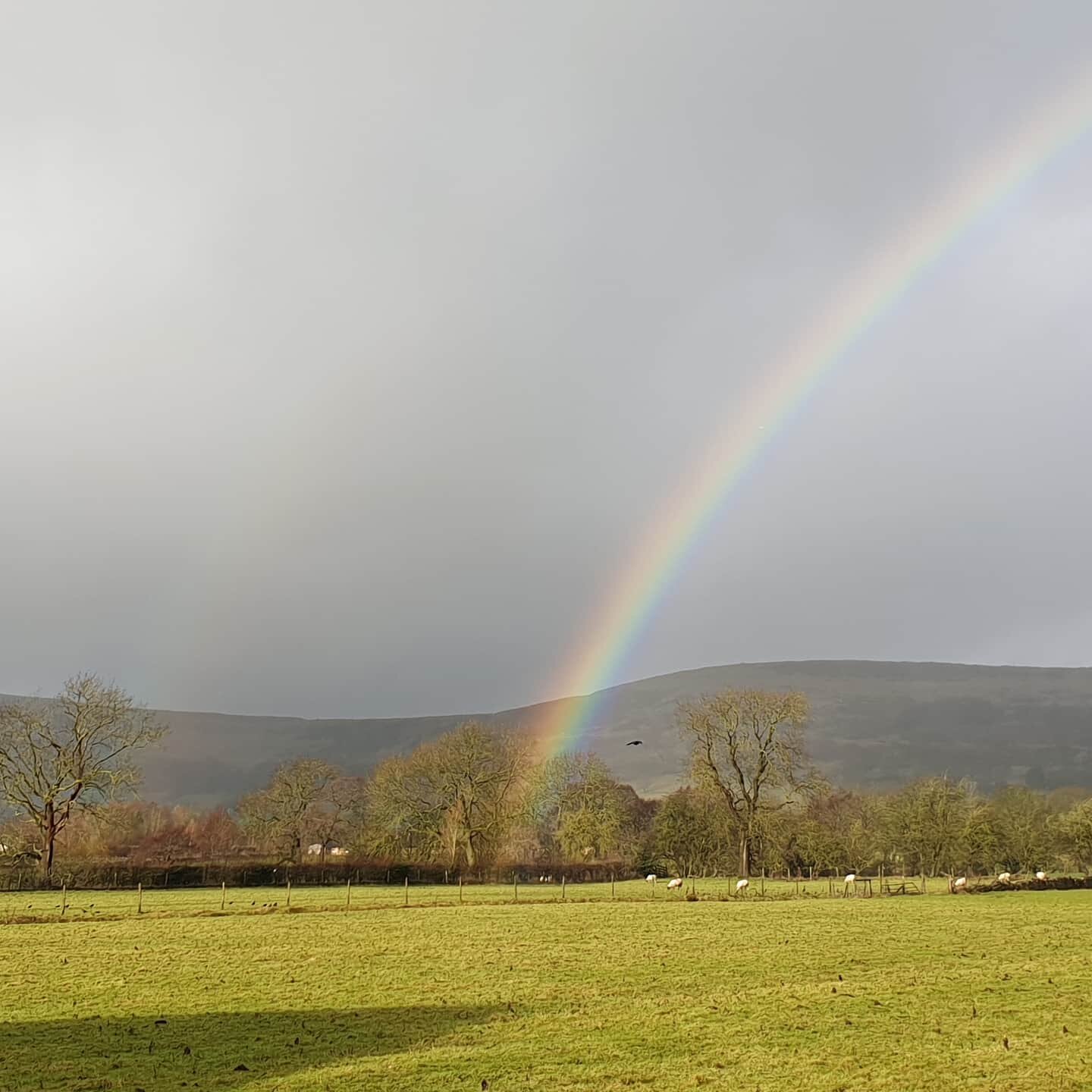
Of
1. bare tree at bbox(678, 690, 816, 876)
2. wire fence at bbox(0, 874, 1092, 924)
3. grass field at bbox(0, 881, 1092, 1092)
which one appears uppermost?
bare tree at bbox(678, 690, 816, 876)

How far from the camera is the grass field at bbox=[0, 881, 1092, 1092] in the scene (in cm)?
1349

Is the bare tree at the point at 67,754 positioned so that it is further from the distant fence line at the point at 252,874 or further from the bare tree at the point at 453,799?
the bare tree at the point at 453,799

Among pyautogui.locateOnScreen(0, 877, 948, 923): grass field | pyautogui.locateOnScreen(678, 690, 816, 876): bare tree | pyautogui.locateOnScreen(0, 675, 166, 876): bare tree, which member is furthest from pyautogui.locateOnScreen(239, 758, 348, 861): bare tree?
pyautogui.locateOnScreen(678, 690, 816, 876): bare tree

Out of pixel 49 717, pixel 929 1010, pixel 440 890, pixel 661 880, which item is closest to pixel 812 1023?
pixel 929 1010

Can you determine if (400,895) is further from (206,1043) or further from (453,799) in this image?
(206,1043)

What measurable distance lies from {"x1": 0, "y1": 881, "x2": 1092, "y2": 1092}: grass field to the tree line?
42.3 meters

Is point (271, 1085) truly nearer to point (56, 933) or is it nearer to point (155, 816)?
point (56, 933)

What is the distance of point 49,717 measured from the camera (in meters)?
81.2

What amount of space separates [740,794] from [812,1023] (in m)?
72.7

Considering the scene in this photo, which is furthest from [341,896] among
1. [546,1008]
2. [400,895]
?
[546,1008]

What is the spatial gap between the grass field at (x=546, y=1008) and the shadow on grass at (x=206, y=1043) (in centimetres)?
6

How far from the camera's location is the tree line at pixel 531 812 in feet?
246

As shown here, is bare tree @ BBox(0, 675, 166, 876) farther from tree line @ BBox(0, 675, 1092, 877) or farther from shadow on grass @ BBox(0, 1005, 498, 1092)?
shadow on grass @ BBox(0, 1005, 498, 1092)

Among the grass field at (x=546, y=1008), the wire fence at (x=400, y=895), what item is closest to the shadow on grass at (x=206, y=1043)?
the grass field at (x=546, y=1008)
